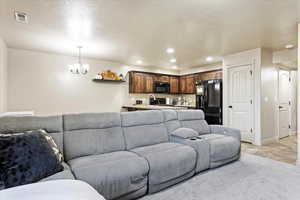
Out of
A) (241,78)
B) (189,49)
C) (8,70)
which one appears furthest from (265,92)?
(8,70)

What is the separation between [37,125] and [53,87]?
3386mm

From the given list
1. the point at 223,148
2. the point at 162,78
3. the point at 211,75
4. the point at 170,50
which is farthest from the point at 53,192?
the point at 162,78

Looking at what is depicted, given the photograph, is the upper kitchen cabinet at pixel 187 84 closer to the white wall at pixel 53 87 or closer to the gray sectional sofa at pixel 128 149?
the white wall at pixel 53 87

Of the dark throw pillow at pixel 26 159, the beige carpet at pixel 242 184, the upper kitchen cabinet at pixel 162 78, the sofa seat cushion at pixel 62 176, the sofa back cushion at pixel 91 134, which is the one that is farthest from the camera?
the upper kitchen cabinet at pixel 162 78

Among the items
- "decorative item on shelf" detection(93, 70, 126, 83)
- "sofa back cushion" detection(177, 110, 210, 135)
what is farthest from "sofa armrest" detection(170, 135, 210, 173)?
Answer: "decorative item on shelf" detection(93, 70, 126, 83)

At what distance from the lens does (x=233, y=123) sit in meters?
5.14

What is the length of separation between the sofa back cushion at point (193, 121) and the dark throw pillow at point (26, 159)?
93.2 inches

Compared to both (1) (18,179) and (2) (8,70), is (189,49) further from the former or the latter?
(2) (8,70)

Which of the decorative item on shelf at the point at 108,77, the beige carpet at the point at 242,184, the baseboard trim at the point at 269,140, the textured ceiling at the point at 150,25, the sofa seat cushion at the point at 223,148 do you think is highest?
the textured ceiling at the point at 150,25

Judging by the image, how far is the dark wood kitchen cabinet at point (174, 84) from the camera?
7.48m

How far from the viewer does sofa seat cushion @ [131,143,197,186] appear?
2104mm

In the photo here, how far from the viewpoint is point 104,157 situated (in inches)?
83.3

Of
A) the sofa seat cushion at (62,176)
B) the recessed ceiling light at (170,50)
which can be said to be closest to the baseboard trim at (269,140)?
the recessed ceiling light at (170,50)

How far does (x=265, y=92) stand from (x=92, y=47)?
187 inches
